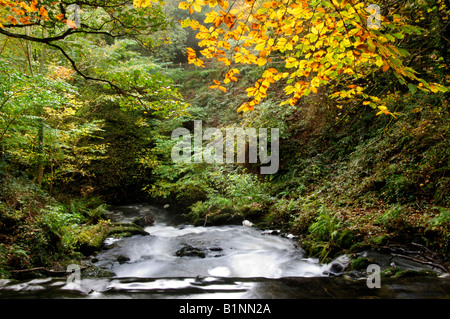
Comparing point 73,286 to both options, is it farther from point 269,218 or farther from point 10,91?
point 269,218

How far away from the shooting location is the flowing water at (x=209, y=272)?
9.28ft

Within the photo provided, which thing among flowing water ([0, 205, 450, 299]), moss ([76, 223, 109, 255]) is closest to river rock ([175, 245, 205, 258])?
flowing water ([0, 205, 450, 299])

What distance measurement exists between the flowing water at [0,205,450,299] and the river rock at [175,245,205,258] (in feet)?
0.09

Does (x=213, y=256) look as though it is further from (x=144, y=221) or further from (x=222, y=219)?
(x=144, y=221)

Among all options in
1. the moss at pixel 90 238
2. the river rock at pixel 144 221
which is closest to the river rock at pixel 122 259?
the moss at pixel 90 238

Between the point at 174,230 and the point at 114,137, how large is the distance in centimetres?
678

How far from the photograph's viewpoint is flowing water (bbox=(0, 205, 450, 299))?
2.83 metres

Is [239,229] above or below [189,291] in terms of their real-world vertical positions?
below

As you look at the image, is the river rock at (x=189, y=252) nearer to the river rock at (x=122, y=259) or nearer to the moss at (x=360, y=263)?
the river rock at (x=122, y=259)

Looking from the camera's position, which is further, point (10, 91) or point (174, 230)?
point (174, 230)

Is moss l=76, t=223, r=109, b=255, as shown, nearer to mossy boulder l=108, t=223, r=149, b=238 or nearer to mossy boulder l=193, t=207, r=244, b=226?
mossy boulder l=108, t=223, r=149, b=238
